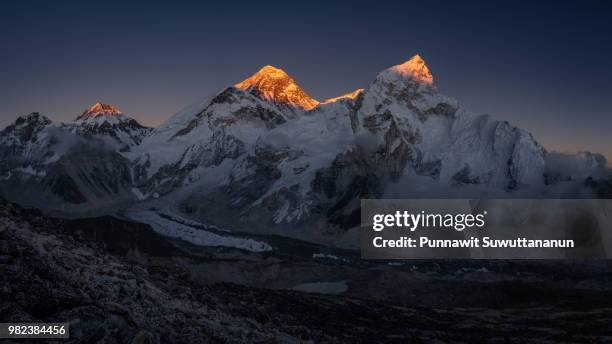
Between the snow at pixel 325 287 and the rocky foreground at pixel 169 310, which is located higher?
the snow at pixel 325 287

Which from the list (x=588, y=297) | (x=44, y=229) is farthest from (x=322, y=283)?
(x=44, y=229)

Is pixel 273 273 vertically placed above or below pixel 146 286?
above

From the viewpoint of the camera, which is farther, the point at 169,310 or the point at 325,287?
the point at 325,287

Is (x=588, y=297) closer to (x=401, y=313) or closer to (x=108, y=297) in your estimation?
(x=401, y=313)

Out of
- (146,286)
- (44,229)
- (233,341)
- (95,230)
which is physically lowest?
(233,341)

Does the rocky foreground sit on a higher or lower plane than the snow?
lower

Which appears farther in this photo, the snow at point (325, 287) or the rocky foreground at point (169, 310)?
the snow at point (325, 287)

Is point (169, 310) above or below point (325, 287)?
below

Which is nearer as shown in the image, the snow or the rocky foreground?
the rocky foreground
